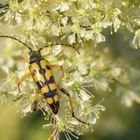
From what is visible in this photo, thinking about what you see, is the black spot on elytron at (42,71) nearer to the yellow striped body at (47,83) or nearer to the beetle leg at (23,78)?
the yellow striped body at (47,83)

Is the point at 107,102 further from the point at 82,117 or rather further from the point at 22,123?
the point at 82,117

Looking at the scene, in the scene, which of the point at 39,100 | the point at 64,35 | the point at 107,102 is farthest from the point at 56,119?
the point at 107,102

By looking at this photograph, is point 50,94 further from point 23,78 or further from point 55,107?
point 23,78

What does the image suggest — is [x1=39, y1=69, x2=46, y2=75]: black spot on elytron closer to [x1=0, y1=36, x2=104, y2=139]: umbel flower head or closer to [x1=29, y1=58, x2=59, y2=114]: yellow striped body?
[x1=29, y1=58, x2=59, y2=114]: yellow striped body

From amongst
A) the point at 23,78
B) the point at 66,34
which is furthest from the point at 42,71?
the point at 66,34

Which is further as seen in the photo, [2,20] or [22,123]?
[22,123]

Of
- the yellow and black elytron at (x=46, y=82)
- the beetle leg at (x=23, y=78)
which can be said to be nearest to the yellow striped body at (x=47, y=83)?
the yellow and black elytron at (x=46, y=82)

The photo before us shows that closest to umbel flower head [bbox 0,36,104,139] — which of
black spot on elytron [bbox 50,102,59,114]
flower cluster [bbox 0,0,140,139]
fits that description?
flower cluster [bbox 0,0,140,139]

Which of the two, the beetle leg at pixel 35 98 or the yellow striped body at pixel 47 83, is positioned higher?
the yellow striped body at pixel 47 83
